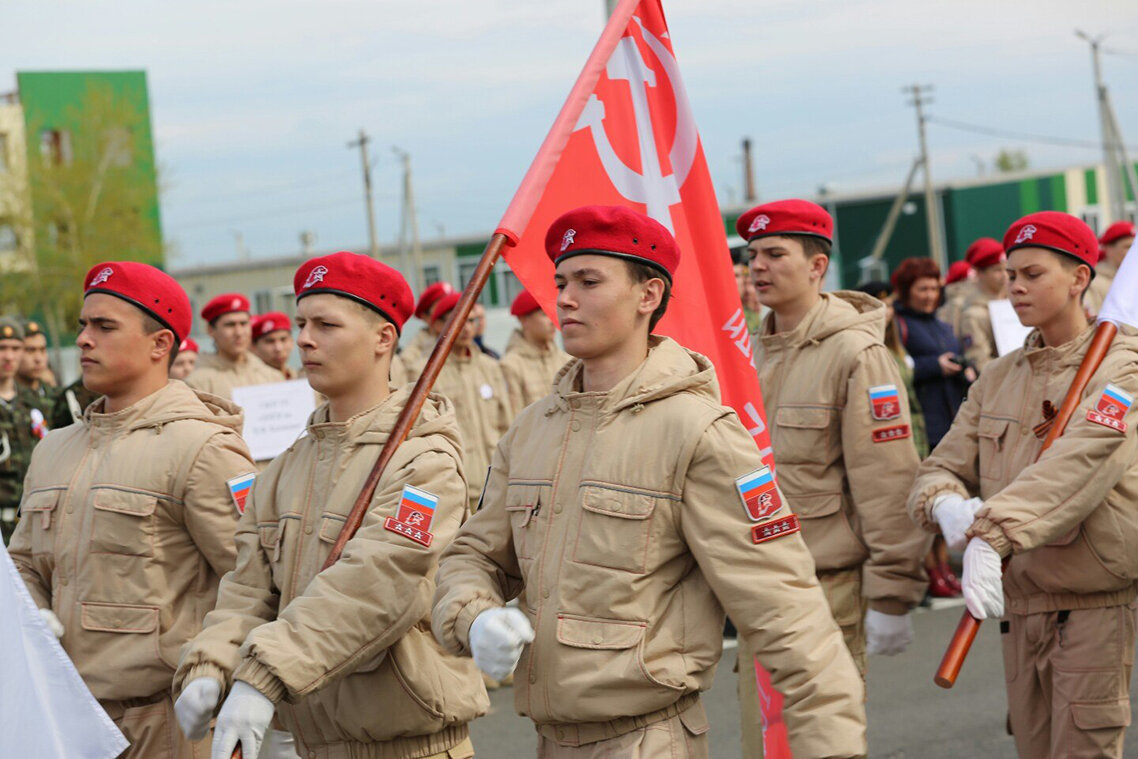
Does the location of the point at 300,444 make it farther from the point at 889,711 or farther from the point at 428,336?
the point at 428,336

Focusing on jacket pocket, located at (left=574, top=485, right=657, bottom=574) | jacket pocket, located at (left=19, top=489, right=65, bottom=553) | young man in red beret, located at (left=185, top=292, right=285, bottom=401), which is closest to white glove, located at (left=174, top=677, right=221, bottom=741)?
jacket pocket, located at (left=574, top=485, right=657, bottom=574)

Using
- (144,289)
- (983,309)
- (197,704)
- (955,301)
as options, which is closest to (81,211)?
(955,301)

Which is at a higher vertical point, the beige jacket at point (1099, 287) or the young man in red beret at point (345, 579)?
the beige jacket at point (1099, 287)

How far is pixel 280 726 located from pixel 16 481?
5.06 meters

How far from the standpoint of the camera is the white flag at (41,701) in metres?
3.97

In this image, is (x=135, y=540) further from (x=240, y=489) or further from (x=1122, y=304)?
(x=1122, y=304)

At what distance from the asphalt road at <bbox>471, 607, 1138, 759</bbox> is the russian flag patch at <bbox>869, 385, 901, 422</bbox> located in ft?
6.83

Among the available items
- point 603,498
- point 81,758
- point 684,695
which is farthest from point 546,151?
point 81,758

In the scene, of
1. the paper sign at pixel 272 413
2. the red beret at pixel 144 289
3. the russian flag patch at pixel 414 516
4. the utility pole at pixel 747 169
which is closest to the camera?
the russian flag patch at pixel 414 516

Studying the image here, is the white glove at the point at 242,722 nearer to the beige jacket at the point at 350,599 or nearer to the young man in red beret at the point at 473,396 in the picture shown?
the beige jacket at the point at 350,599

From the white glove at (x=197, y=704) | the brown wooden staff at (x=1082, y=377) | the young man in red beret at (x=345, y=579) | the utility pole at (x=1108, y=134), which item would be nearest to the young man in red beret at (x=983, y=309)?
the brown wooden staff at (x=1082, y=377)

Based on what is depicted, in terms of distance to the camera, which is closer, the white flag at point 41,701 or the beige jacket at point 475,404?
the white flag at point 41,701

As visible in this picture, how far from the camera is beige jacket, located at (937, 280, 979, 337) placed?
13.4m

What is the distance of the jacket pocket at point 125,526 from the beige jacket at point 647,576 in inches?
49.7
